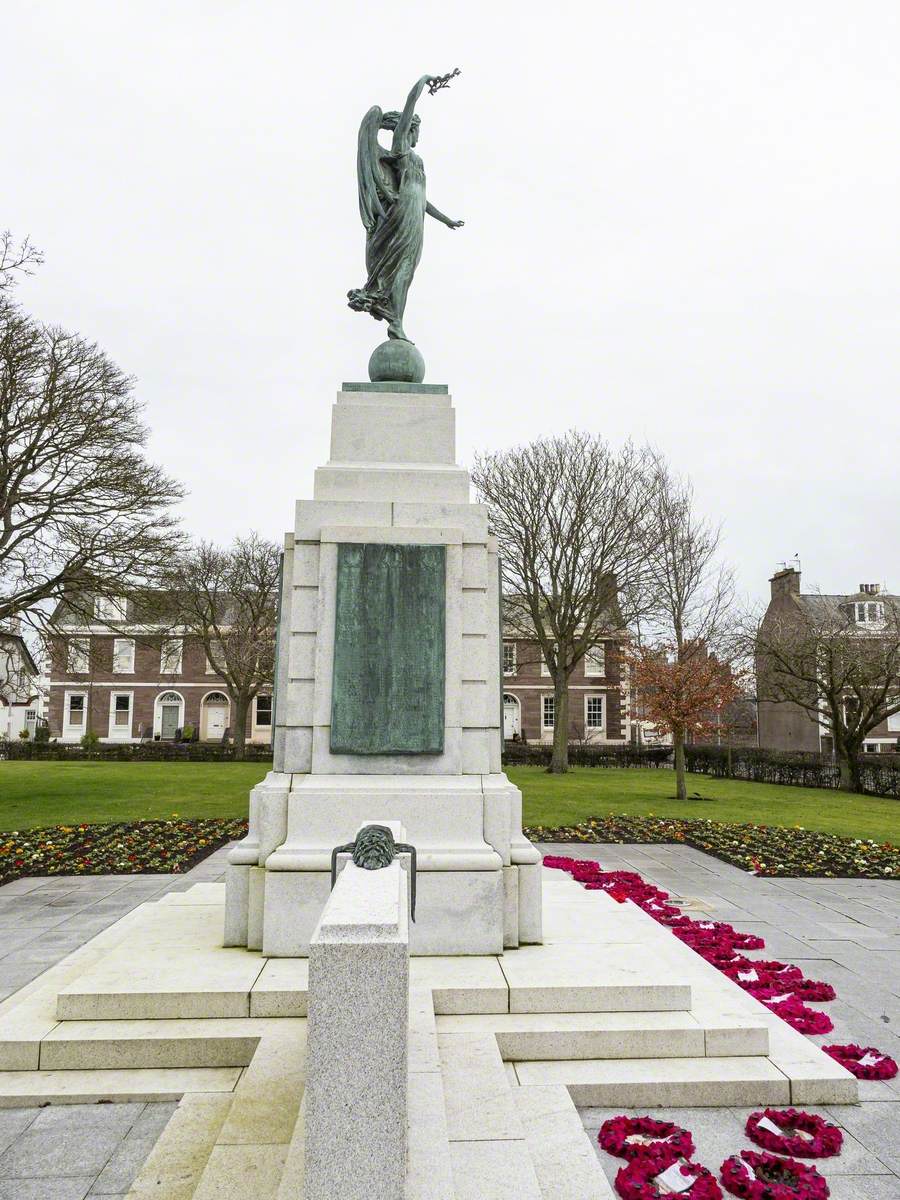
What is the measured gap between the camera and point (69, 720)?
188 ft

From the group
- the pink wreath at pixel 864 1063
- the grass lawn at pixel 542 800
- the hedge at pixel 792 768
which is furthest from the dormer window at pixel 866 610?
the pink wreath at pixel 864 1063

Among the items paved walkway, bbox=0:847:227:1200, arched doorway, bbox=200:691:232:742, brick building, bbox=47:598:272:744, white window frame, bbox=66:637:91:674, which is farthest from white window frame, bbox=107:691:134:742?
paved walkway, bbox=0:847:227:1200

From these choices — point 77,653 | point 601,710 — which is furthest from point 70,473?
point 601,710

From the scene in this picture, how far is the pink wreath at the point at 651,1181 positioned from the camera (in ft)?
12.7

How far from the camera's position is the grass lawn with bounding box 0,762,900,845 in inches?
759

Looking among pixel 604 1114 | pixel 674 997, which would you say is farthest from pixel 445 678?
pixel 604 1114

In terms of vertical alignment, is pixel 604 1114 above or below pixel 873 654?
below

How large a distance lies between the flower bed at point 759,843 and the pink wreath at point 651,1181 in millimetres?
9406

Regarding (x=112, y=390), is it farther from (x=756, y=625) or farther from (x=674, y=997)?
(x=756, y=625)

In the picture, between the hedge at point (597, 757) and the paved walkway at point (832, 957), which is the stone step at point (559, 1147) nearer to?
the paved walkway at point (832, 957)

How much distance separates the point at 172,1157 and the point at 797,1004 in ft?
14.8

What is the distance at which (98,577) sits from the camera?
65.6 ft

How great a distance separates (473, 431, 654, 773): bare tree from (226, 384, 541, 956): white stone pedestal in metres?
23.0

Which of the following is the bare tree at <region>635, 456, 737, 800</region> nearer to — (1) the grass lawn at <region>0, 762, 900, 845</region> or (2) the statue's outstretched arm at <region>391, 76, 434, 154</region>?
(1) the grass lawn at <region>0, 762, 900, 845</region>
